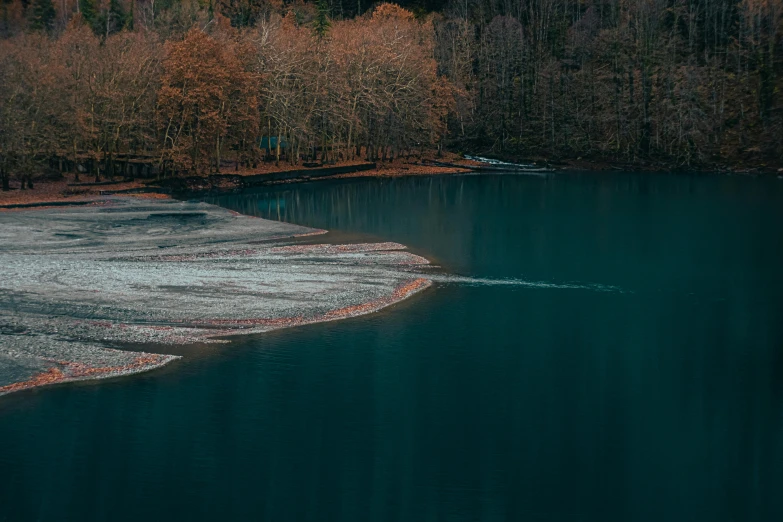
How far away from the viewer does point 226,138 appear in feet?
342

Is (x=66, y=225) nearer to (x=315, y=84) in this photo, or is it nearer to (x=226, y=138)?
(x=226, y=138)

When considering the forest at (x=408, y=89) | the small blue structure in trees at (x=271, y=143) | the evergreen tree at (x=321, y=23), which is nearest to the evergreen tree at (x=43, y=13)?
the forest at (x=408, y=89)

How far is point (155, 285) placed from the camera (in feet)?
164

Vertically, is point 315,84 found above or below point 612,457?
above

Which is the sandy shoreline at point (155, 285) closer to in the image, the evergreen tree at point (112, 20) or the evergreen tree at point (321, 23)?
the evergreen tree at point (321, 23)

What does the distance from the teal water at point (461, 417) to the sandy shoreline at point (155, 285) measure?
7.33 ft

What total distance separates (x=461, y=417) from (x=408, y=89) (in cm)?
9338

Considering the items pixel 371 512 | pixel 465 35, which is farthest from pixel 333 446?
pixel 465 35

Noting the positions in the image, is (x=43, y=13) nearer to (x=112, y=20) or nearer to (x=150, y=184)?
(x=112, y=20)

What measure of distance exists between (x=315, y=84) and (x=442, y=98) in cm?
2206

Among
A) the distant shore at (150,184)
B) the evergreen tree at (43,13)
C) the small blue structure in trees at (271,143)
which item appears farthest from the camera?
the evergreen tree at (43,13)

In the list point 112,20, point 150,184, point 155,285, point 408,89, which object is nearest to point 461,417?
point 155,285

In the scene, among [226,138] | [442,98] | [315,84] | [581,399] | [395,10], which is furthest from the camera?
[395,10]

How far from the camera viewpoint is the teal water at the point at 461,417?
27.5 metres
